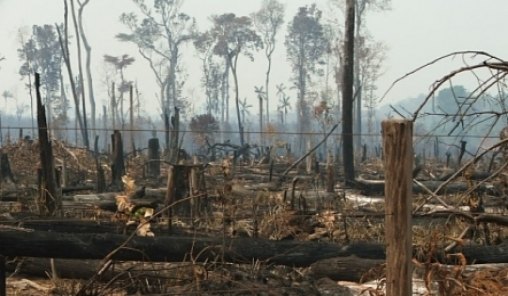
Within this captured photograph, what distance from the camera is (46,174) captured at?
760cm

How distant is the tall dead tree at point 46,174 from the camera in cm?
735

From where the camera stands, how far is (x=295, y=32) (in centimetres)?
8188

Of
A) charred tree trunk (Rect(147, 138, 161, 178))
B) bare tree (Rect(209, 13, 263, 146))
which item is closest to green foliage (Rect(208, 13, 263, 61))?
bare tree (Rect(209, 13, 263, 146))

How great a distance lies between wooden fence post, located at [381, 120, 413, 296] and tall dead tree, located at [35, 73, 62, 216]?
17.5 ft

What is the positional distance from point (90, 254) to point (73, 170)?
12929mm

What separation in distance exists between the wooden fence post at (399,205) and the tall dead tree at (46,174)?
5.33 m

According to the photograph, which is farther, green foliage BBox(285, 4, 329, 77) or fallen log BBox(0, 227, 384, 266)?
green foliage BBox(285, 4, 329, 77)

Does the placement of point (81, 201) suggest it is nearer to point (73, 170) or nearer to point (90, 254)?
point (90, 254)

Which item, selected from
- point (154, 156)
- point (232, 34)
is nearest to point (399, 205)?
point (154, 156)

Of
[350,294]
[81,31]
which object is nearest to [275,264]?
[350,294]

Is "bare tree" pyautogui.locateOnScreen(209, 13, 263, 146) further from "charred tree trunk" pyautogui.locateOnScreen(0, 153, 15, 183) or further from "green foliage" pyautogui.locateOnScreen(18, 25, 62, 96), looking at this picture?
"charred tree trunk" pyautogui.locateOnScreen(0, 153, 15, 183)

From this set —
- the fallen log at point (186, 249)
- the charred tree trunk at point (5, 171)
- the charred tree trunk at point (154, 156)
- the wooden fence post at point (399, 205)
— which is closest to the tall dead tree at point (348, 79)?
the charred tree trunk at point (154, 156)

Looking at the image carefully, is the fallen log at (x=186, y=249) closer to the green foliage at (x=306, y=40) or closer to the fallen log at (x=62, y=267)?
the fallen log at (x=62, y=267)

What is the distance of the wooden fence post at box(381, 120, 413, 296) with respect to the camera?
268cm
